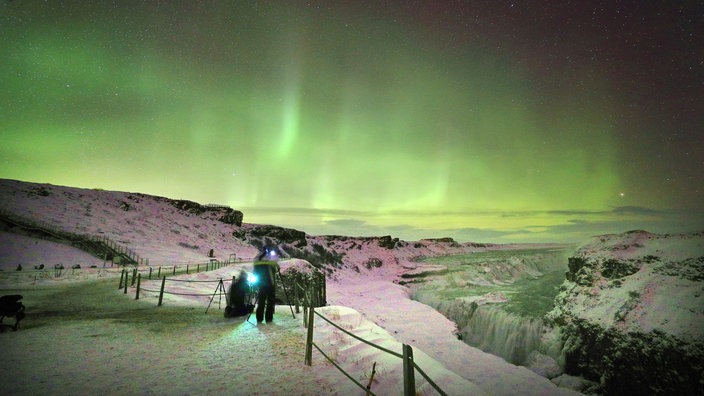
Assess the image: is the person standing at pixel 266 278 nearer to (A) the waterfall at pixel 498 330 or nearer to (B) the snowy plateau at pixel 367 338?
(B) the snowy plateau at pixel 367 338

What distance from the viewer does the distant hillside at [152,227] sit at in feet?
149

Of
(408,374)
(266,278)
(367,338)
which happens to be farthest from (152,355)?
(408,374)

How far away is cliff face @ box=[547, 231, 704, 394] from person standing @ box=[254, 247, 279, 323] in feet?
39.8

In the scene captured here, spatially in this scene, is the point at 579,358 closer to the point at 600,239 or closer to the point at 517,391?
the point at 517,391

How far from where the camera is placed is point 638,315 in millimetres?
11375

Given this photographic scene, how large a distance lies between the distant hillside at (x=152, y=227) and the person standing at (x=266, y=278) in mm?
34671

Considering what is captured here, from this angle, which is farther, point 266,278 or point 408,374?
point 266,278

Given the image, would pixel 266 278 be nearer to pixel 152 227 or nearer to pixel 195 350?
pixel 195 350

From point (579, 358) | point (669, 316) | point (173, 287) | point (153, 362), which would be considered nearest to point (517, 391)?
point (579, 358)

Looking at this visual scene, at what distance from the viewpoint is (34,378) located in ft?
20.2

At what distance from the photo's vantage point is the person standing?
34.6 ft

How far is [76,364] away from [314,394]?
5.30m

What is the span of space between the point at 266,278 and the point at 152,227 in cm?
6186

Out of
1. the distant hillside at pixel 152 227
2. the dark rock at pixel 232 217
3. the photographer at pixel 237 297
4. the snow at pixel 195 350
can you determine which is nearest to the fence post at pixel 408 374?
the snow at pixel 195 350
